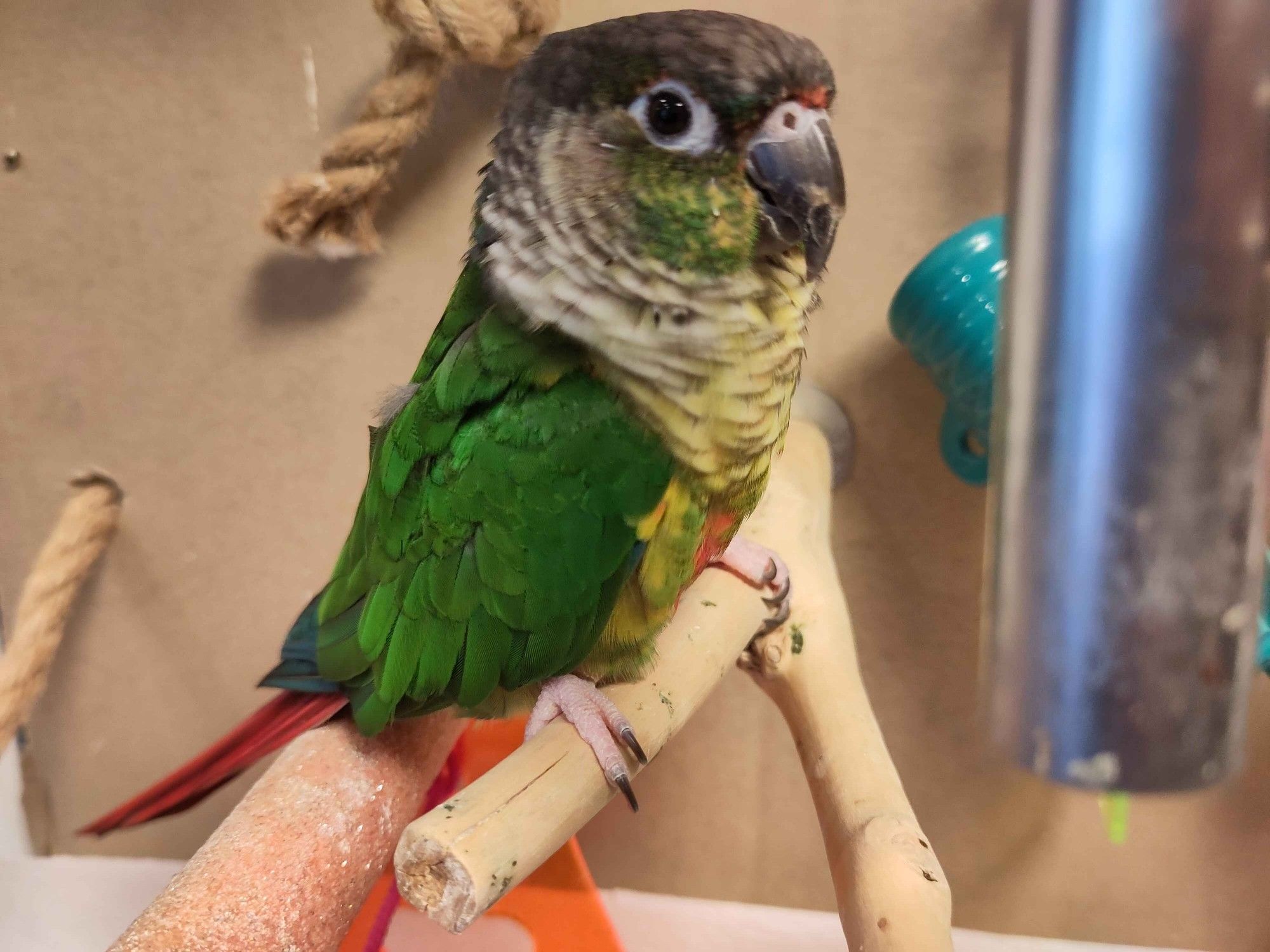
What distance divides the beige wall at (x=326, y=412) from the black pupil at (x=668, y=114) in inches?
16.3

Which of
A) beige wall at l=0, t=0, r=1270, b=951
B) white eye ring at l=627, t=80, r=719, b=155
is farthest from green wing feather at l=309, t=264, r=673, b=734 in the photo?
beige wall at l=0, t=0, r=1270, b=951

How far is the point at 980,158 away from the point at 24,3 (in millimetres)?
990

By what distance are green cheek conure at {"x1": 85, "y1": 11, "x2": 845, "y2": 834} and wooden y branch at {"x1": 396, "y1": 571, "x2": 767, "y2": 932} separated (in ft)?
0.09

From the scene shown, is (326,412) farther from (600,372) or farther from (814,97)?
(814,97)

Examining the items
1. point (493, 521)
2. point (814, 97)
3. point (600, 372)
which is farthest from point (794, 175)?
point (493, 521)

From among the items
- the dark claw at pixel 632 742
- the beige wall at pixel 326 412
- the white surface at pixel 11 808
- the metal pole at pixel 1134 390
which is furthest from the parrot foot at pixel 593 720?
the white surface at pixel 11 808

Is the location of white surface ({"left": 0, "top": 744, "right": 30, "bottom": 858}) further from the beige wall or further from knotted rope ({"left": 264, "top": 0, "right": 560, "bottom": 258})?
knotted rope ({"left": 264, "top": 0, "right": 560, "bottom": 258})

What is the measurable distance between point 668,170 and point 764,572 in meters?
0.32

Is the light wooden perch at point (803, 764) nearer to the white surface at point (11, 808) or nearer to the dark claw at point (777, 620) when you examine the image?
the dark claw at point (777, 620)

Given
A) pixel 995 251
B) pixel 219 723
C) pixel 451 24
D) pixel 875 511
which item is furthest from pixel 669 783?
pixel 451 24

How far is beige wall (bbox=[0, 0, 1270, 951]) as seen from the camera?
845 mm

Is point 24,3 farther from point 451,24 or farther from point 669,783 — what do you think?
point 669,783

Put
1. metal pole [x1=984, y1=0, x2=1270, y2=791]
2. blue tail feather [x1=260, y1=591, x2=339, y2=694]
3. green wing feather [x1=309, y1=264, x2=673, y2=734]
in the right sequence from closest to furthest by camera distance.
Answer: metal pole [x1=984, y1=0, x2=1270, y2=791] → green wing feather [x1=309, y1=264, x2=673, y2=734] → blue tail feather [x1=260, y1=591, x2=339, y2=694]

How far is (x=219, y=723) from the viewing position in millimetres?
1027
